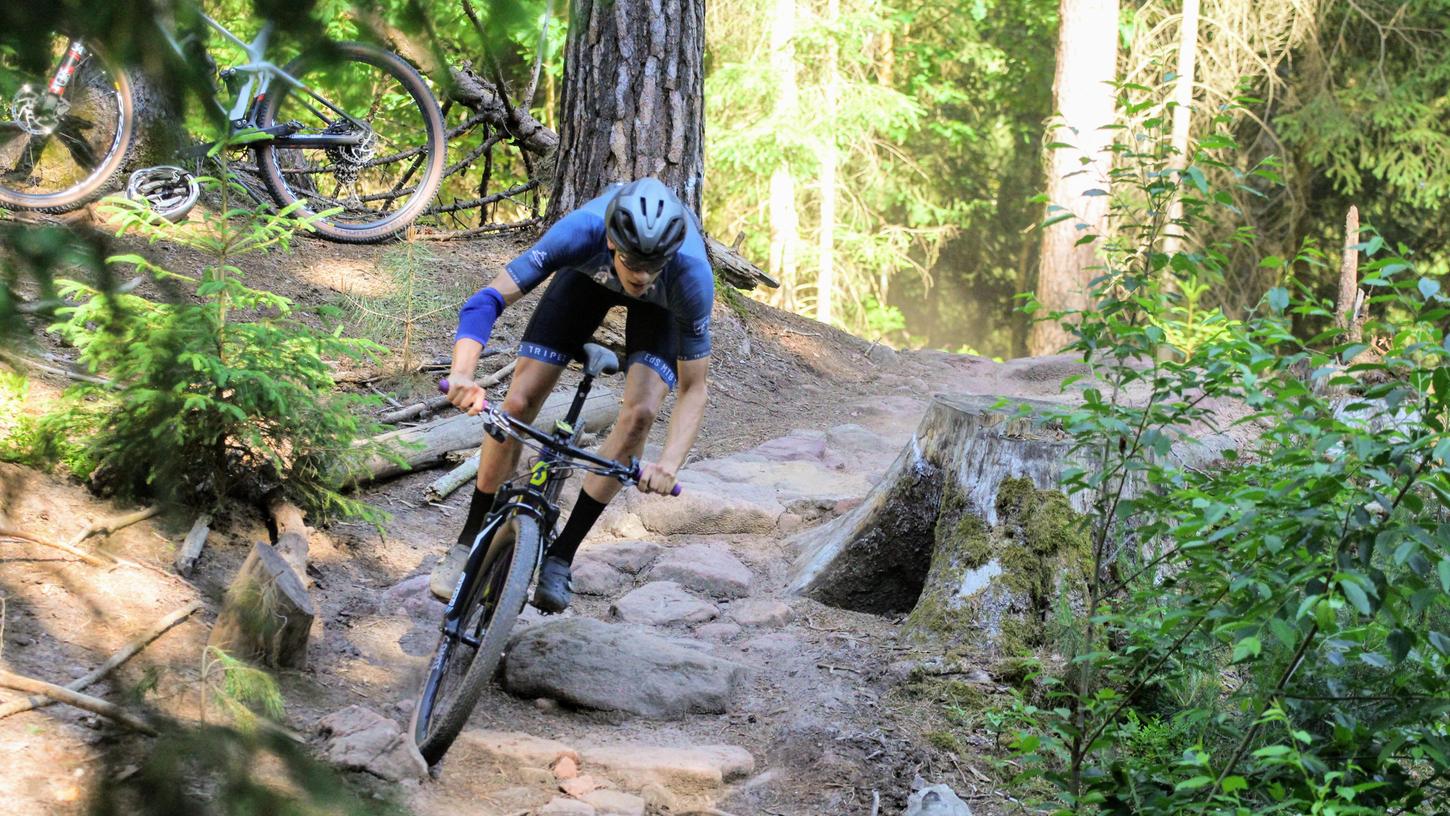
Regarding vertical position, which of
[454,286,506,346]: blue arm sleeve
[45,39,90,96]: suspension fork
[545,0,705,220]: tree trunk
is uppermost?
[545,0,705,220]: tree trunk

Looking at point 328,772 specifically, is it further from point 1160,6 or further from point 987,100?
point 987,100

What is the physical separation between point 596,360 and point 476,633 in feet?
3.36

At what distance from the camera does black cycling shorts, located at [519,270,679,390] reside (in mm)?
4496

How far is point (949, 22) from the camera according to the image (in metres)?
23.8

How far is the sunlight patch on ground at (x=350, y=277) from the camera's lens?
25.5 ft

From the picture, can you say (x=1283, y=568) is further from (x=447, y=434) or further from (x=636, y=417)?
(x=447, y=434)

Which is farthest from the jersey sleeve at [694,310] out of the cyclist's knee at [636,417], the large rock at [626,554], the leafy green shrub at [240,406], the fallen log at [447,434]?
the large rock at [626,554]

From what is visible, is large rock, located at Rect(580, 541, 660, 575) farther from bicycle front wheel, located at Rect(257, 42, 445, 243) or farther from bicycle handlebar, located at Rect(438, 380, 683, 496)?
bicycle front wheel, located at Rect(257, 42, 445, 243)

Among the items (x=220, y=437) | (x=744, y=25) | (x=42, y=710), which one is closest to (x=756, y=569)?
(x=220, y=437)

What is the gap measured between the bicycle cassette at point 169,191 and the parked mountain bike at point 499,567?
3.57 m

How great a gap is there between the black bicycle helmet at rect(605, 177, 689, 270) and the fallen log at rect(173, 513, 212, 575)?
1970mm

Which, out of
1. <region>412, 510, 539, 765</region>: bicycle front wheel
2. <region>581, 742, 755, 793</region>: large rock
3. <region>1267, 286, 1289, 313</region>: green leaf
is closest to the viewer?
<region>1267, 286, 1289, 313</region>: green leaf

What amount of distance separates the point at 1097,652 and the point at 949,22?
881 inches

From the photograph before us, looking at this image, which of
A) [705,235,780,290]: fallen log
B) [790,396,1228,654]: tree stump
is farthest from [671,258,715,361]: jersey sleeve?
[705,235,780,290]: fallen log
